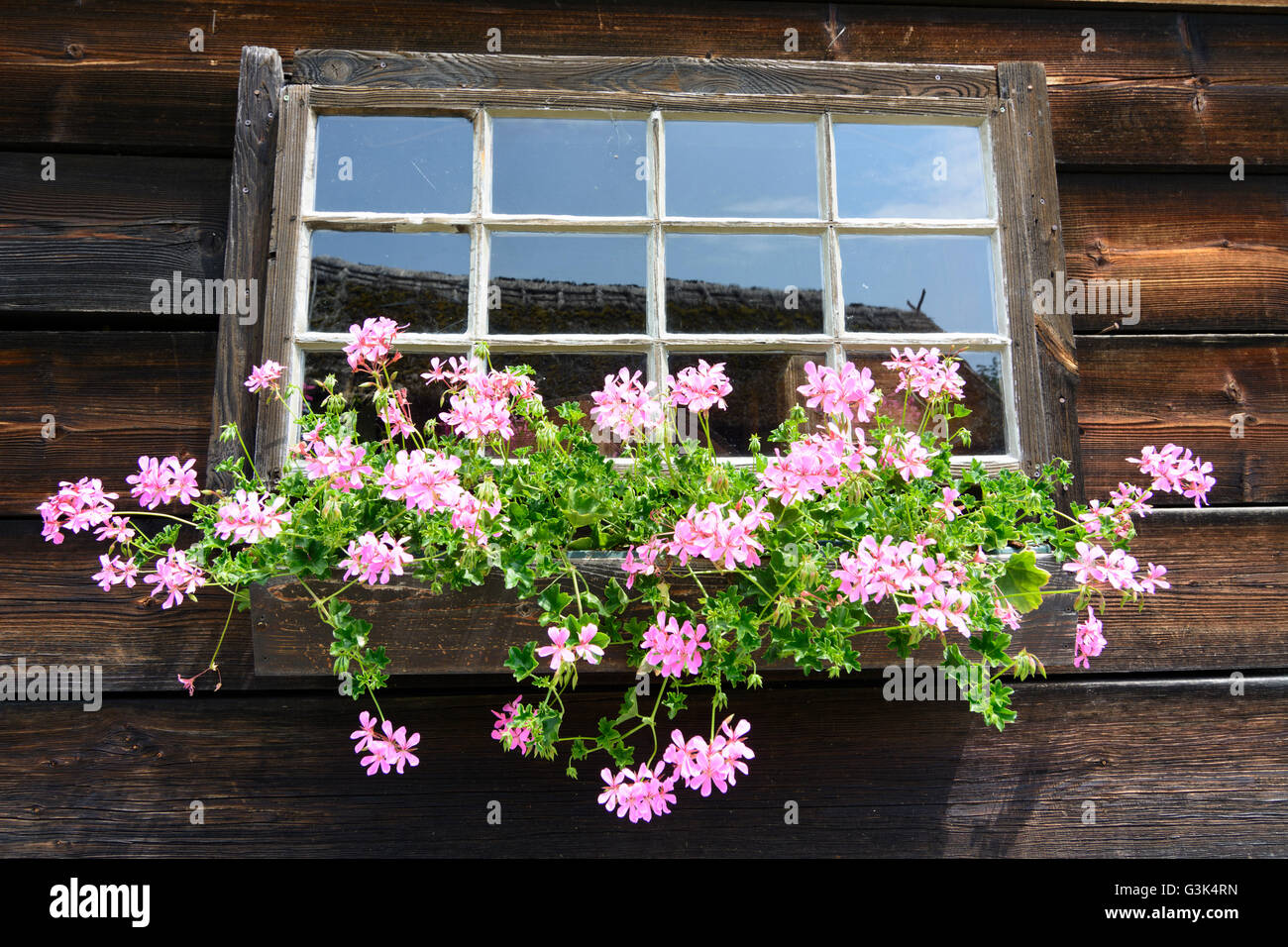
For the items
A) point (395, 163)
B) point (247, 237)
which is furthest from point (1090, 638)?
point (247, 237)

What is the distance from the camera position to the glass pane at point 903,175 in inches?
65.7

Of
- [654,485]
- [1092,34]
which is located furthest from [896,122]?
[654,485]

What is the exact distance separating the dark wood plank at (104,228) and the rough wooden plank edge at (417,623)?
69 centimetres

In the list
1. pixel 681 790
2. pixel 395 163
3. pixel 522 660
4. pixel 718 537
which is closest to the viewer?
pixel 718 537

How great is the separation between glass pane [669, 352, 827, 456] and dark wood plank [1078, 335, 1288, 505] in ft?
1.90

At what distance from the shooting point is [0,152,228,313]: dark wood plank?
1.55 m

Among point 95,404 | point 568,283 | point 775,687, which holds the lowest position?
point 775,687

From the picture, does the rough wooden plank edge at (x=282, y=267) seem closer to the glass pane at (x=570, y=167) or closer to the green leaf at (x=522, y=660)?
the glass pane at (x=570, y=167)

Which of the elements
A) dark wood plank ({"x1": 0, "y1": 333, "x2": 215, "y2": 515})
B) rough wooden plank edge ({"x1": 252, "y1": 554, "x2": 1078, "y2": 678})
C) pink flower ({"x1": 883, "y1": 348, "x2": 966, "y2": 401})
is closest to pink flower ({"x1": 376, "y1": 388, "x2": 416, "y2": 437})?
rough wooden plank edge ({"x1": 252, "y1": 554, "x2": 1078, "y2": 678})

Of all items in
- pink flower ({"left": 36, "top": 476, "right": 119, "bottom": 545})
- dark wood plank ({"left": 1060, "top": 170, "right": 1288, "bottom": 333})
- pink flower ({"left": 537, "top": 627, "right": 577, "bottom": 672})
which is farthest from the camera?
dark wood plank ({"left": 1060, "top": 170, "right": 1288, "bottom": 333})

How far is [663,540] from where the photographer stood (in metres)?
1.19

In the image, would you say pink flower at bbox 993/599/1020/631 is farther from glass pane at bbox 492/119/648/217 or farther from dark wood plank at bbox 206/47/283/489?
dark wood plank at bbox 206/47/283/489

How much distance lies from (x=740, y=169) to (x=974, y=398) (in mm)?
652

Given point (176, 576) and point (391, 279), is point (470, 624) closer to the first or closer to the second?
point (176, 576)
